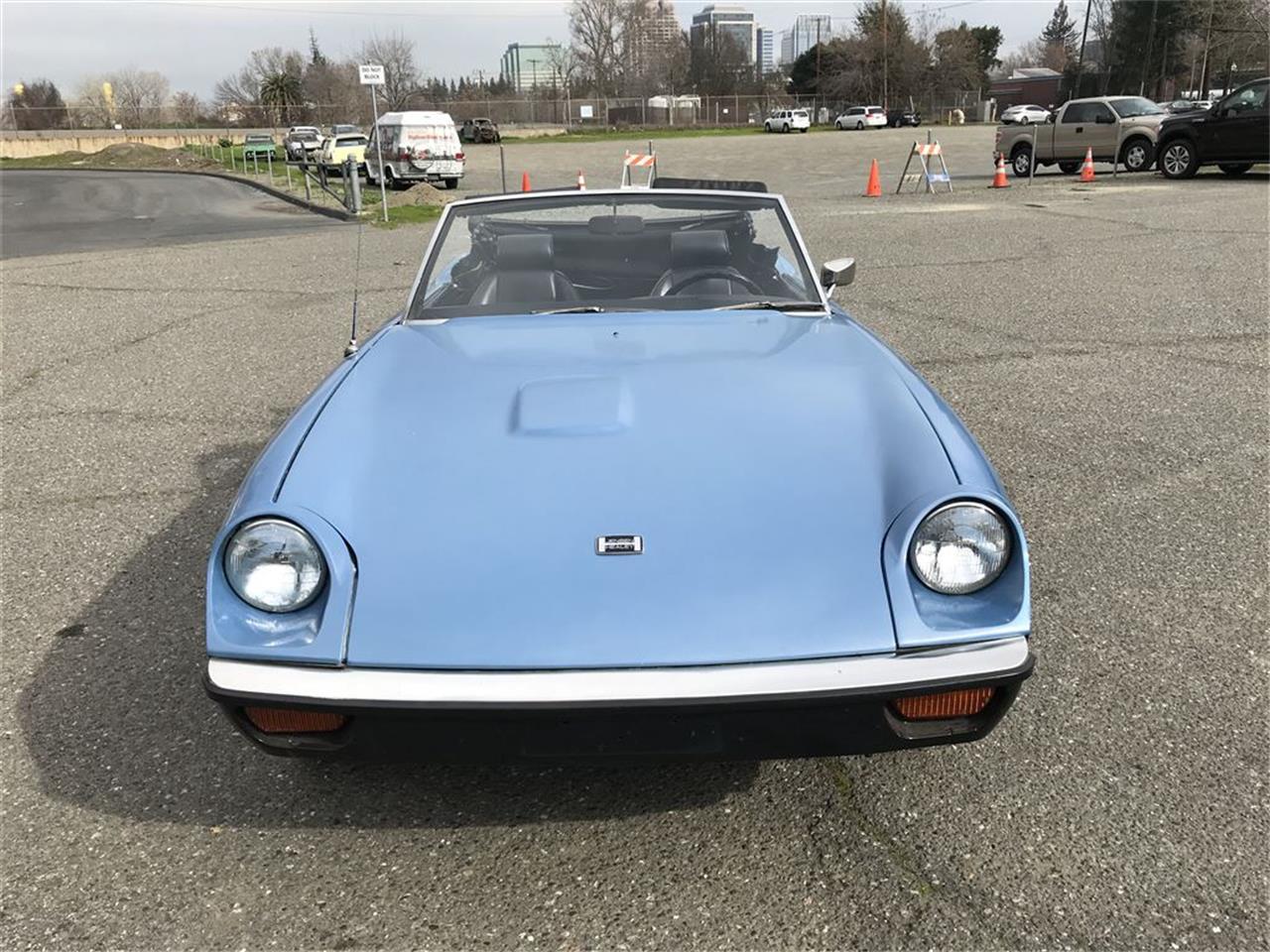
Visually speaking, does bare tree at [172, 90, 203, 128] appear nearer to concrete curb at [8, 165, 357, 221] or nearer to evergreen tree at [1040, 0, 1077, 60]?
concrete curb at [8, 165, 357, 221]

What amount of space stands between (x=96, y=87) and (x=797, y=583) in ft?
294

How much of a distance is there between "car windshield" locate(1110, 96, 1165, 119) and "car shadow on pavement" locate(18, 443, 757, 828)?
2227 centimetres

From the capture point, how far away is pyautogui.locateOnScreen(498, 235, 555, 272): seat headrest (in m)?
3.64

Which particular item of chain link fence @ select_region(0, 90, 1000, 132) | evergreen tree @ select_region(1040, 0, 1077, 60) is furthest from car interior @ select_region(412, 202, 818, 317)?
evergreen tree @ select_region(1040, 0, 1077, 60)

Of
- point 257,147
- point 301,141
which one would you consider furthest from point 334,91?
point 257,147

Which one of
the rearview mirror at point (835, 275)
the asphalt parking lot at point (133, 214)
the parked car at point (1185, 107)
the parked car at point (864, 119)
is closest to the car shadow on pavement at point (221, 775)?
the rearview mirror at point (835, 275)

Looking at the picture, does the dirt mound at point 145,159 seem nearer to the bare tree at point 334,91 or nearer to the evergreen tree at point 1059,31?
the bare tree at point 334,91

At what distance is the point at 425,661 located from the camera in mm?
1933

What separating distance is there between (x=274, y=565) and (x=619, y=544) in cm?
73

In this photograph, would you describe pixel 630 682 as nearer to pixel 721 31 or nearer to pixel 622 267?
pixel 622 267

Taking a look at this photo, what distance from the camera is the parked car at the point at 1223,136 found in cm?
1719

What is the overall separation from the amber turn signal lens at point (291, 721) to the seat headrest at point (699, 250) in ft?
7.31

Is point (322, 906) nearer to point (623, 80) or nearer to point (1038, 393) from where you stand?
point (1038, 393)

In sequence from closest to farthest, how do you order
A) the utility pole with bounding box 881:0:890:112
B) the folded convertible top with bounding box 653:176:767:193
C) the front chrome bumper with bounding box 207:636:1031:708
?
the front chrome bumper with bounding box 207:636:1031:708 < the folded convertible top with bounding box 653:176:767:193 < the utility pole with bounding box 881:0:890:112
